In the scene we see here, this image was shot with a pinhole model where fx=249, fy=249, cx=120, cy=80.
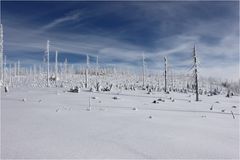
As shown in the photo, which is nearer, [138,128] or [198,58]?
[138,128]

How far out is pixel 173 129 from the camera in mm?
11445

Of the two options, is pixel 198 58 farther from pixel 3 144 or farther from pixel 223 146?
pixel 3 144

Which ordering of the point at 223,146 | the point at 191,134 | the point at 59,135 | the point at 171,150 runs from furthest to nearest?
1. the point at 191,134
2. the point at 59,135
3. the point at 223,146
4. the point at 171,150

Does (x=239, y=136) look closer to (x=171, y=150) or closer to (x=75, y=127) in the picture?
(x=171, y=150)

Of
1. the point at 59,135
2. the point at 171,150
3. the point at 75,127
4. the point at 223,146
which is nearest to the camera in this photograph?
the point at 171,150

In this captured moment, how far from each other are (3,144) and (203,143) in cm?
669

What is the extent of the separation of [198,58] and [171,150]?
4235cm

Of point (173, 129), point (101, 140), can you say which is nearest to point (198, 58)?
point (173, 129)

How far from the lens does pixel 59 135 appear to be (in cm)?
937

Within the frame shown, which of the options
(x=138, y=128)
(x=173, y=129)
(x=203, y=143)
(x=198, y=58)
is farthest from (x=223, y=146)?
(x=198, y=58)

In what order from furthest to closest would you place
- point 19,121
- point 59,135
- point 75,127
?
point 19,121 < point 75,127 < point 59,135

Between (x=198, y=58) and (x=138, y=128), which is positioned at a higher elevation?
(x=198, y=58)

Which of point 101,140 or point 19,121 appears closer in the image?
point 101,140

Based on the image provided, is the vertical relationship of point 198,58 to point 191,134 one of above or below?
above
